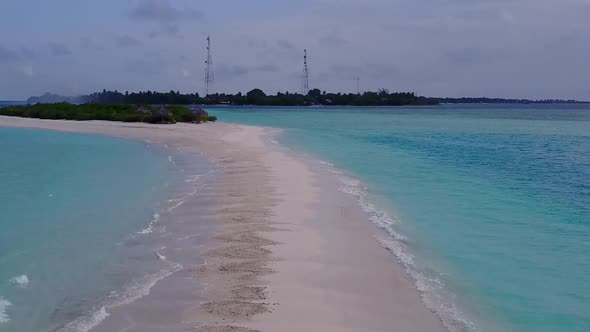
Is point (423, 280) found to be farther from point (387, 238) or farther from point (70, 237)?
point (70, 237)

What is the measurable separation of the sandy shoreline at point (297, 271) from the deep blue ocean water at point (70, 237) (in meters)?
1.17

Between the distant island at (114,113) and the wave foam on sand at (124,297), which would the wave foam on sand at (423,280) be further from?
the distant island at (114,113)

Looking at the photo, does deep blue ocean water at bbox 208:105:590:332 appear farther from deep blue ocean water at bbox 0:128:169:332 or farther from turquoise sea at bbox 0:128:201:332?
deep blue ocean water at bbox 0:128:169:332

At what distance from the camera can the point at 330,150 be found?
29172 mm

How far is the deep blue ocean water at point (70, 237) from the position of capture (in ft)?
22.9

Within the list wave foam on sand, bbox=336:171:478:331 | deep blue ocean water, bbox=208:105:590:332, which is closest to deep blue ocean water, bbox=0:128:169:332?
wave foam on sand, bbox=336:171:478:331

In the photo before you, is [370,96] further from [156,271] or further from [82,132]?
[156,271]

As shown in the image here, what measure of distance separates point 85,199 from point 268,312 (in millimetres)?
8618

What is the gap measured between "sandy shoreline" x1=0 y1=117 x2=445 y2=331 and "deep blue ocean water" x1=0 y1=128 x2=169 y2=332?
117cm

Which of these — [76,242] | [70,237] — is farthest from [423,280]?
[70,237]

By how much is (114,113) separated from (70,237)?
44.1m

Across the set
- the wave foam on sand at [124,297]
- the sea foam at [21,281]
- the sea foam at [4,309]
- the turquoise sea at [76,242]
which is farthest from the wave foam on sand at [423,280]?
the sea foam at [21,281]

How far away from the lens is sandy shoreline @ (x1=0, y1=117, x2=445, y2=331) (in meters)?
6.45

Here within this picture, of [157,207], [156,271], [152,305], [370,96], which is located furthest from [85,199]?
[370,96]
